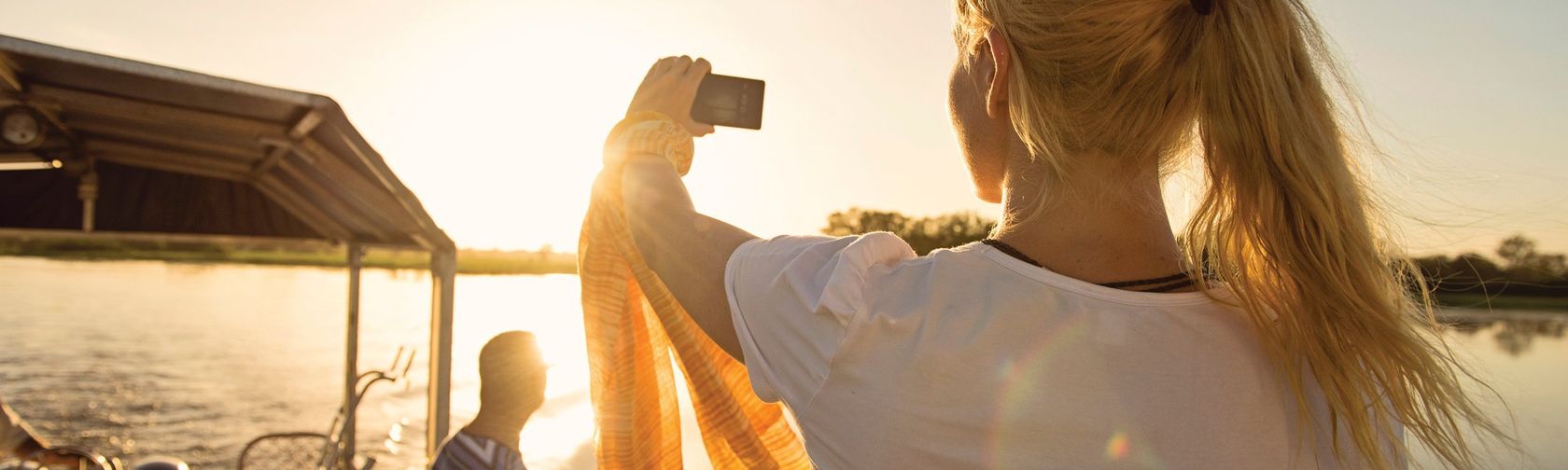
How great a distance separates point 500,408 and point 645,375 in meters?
1.56

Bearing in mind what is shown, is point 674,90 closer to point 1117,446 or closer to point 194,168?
point 1117,446

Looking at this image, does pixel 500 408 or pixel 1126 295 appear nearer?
pixel 1126 295

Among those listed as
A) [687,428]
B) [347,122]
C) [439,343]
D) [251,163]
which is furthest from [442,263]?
[687,428]

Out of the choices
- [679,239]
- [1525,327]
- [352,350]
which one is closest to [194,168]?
[352,350]

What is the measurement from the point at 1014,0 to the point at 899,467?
0.55 meters

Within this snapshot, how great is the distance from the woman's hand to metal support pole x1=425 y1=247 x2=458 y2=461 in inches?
179

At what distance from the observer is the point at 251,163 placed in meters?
5.57

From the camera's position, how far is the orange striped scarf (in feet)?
5.50

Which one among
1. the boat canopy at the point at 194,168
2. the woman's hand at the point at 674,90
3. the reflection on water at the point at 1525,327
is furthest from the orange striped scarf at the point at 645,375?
the reflection on water at the point at 1525,327

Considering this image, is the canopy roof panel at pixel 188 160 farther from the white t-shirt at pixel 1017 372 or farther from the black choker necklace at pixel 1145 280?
the black choker necklace at pixel 1145 280

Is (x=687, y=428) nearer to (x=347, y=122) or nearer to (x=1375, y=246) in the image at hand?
(x=347, y=122)

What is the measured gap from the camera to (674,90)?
1.56 m

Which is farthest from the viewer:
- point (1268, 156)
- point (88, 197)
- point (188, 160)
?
point (88, 197)

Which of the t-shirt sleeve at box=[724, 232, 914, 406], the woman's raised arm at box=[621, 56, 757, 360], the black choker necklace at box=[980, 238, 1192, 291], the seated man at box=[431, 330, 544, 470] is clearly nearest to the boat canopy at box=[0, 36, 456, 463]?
the seated man at box=[431, 330, 544, 470]
